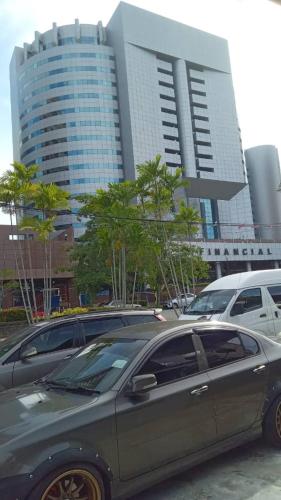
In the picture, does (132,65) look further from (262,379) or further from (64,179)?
(262,379)

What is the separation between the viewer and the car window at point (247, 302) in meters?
10.9

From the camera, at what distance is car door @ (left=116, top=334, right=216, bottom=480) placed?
3680mm

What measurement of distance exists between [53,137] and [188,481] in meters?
98.8

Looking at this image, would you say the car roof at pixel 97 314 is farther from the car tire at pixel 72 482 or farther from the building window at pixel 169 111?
the building window at pixel 169 111

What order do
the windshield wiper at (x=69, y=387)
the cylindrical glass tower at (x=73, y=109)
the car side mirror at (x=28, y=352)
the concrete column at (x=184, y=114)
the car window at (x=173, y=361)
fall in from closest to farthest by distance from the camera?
the windshield wiper at (x=69, y=387)
the car window at (x=173, y=361)
the car side mirror at (x=28, y=352)
the cylindrical glass tower at (x=73, y=109)
the concrete column at (x=184, y=114)

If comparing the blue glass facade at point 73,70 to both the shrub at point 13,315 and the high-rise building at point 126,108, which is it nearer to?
the high-rise building at point 126,108

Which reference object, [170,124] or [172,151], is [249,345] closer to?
[172,151]

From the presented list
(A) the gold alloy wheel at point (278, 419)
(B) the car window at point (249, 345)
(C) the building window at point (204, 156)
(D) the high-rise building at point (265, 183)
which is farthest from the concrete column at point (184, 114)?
(A) the gold alloy wheel at point (278, 419)

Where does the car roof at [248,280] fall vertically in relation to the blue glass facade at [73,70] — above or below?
below

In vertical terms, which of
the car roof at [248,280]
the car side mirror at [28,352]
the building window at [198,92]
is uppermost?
the building window at [198,92]

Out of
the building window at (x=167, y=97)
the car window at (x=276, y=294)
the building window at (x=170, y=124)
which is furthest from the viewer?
the building window at (x=167, y=97)

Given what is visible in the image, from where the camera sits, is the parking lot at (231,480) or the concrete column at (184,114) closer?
the parking lot at (231,480)

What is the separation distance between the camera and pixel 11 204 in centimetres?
1898

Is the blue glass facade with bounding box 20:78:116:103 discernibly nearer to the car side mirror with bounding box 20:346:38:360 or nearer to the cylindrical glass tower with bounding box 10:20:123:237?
the cylindrical glass tower with bounding box 10:20:123:237
